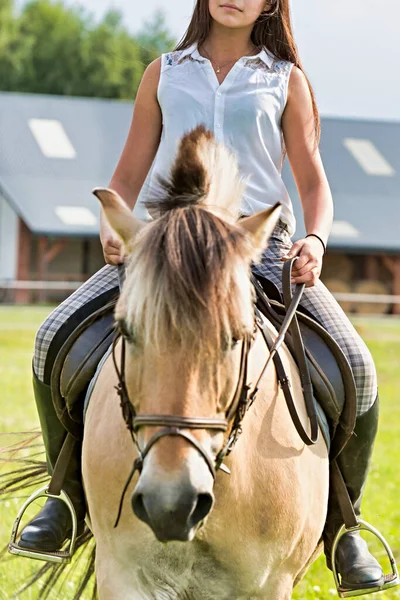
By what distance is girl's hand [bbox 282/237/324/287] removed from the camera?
388 centimetres

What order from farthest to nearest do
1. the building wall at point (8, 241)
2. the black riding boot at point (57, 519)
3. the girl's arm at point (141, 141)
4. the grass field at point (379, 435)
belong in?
the building wall at point (8, 241), the grass field at point (379, 435), the girl's arm at point (141, 141), the black riding boot at point (57, 519)

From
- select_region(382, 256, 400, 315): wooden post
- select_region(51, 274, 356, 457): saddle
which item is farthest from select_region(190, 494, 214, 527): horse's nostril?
select_region(382, 256, 400, 315): wooden post

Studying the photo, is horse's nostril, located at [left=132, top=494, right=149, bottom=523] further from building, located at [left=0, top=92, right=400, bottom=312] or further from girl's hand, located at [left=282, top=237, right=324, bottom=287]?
building, located at [left=0, top=92, right=400, bottom=312]

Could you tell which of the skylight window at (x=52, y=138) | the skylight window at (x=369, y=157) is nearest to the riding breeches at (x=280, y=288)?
the skylight window at (x=52, y=138)

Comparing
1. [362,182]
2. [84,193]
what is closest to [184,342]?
[84,193]

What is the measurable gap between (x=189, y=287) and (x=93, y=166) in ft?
126

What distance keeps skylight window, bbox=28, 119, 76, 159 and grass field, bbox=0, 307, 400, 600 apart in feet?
36.4

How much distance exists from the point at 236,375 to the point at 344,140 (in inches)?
1661

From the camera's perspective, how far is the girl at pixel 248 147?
4199 millimetres

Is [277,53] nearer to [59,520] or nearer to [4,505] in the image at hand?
[59,520]

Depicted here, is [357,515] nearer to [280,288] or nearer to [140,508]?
[280,288]

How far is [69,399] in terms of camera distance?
4129 millimetres

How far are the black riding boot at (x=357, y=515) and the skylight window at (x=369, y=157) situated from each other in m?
39.6

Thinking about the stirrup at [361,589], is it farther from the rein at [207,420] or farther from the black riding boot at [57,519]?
the black riding boot at [57,519]
